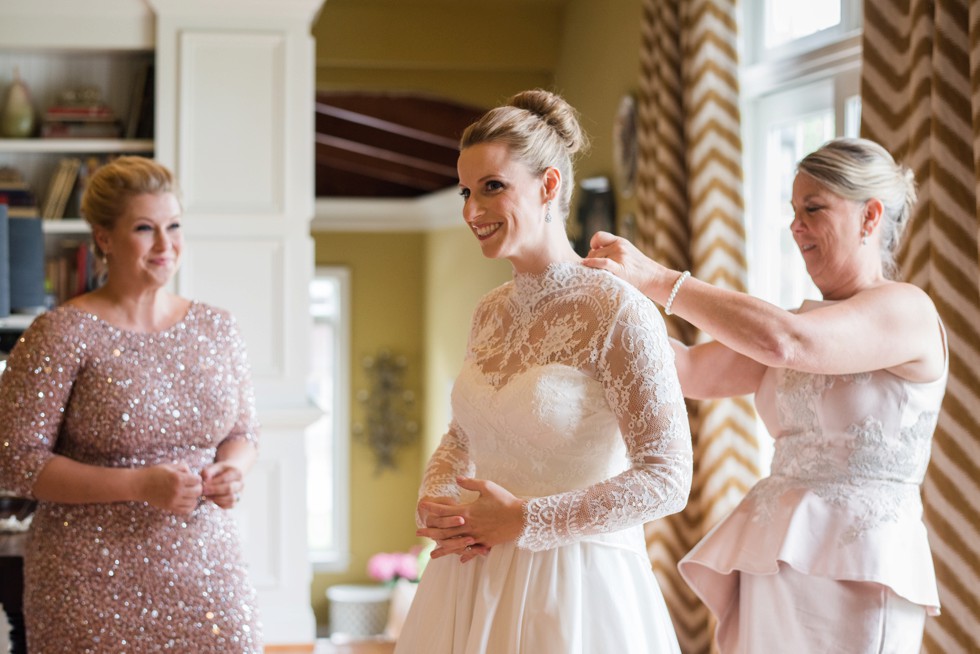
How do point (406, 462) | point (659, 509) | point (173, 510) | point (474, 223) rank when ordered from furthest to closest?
point (406, 462) → point (173, 510) → point (474, 223) → point (659, 509)

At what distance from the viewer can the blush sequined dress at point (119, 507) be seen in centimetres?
227

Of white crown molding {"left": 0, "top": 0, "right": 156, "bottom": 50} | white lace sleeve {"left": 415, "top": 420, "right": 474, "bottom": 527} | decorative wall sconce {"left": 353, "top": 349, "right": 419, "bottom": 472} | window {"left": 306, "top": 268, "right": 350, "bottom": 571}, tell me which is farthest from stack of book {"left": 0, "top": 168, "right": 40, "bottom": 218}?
decorative wall sconce {"left": 353, "top": 349, "right": 419, "bottom": 472}

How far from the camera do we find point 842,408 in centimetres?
193

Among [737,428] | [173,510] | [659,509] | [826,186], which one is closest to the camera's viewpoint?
[659,509]

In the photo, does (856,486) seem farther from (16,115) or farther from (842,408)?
(16,115)

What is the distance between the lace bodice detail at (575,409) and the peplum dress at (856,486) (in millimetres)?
360

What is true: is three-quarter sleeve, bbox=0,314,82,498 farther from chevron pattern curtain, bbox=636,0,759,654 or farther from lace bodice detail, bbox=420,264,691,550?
chevron pattern curtain, bbox=636,0,759,654

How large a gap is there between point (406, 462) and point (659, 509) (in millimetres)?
9347

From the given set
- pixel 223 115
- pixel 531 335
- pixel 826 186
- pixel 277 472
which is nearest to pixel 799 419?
pixel 826 186

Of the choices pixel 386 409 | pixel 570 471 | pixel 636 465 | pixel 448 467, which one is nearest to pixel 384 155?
pixel 386 409

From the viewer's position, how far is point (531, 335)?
5.96ft

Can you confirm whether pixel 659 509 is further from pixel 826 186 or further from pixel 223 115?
pixel 223 115

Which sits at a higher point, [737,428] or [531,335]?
[531,335]

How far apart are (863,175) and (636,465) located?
0.68 meters
